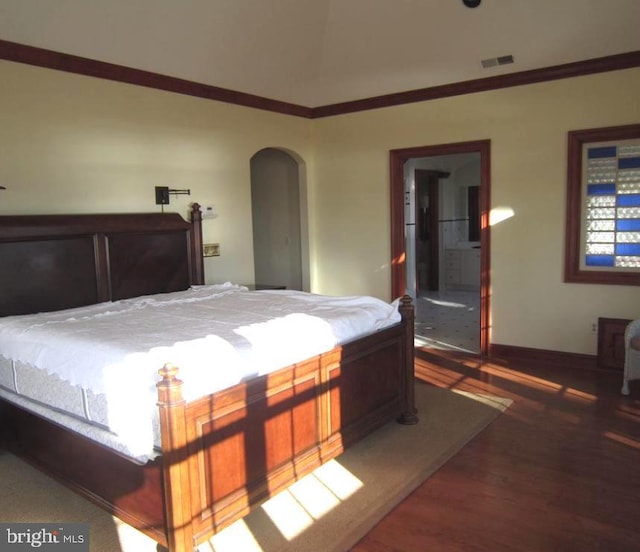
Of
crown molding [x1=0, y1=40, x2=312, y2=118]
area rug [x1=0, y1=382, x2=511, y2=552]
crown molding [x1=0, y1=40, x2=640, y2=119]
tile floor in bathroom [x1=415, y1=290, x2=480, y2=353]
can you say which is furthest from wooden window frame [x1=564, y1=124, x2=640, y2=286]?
crown molding [x1=0, y1=40, x2=312, y2=118]

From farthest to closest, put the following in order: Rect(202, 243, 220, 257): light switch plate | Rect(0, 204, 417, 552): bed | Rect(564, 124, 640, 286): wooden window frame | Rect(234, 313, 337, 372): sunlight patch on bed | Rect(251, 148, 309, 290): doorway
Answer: Rect(251, 148, 309, 290): doorway
Rect(202, 243, 220, 257): light switch plate
Rect(564, 124, 640, 286): wooden window frame
Rect(234, 313, 337, 372): sunlight patch on bed
Rect(0, 204, 417, 552): bed

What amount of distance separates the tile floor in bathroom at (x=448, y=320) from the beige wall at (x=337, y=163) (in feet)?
2.07

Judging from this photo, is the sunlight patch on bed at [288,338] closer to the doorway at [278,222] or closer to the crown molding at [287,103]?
the crown molding at [287,103]

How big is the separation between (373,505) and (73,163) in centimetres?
330

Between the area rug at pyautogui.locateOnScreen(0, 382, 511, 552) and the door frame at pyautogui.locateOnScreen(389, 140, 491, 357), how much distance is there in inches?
72.5

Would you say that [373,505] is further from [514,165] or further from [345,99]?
[345,99]

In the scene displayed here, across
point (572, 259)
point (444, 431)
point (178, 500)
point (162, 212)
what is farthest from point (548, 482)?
point (162, 212)

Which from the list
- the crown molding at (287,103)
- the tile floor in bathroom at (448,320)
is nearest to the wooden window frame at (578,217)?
the crown molding at (287,103)

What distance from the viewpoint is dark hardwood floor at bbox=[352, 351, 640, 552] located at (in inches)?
98.8

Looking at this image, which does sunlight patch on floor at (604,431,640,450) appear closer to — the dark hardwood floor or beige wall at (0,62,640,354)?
the dark hardwood floor

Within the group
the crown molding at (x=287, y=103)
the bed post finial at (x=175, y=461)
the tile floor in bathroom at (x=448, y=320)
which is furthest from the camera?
the tile floor in bathroom at (x=448, y=320)

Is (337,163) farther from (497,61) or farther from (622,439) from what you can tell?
(622,439)

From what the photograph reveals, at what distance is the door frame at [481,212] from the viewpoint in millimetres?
5371

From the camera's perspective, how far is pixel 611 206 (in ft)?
15.9
